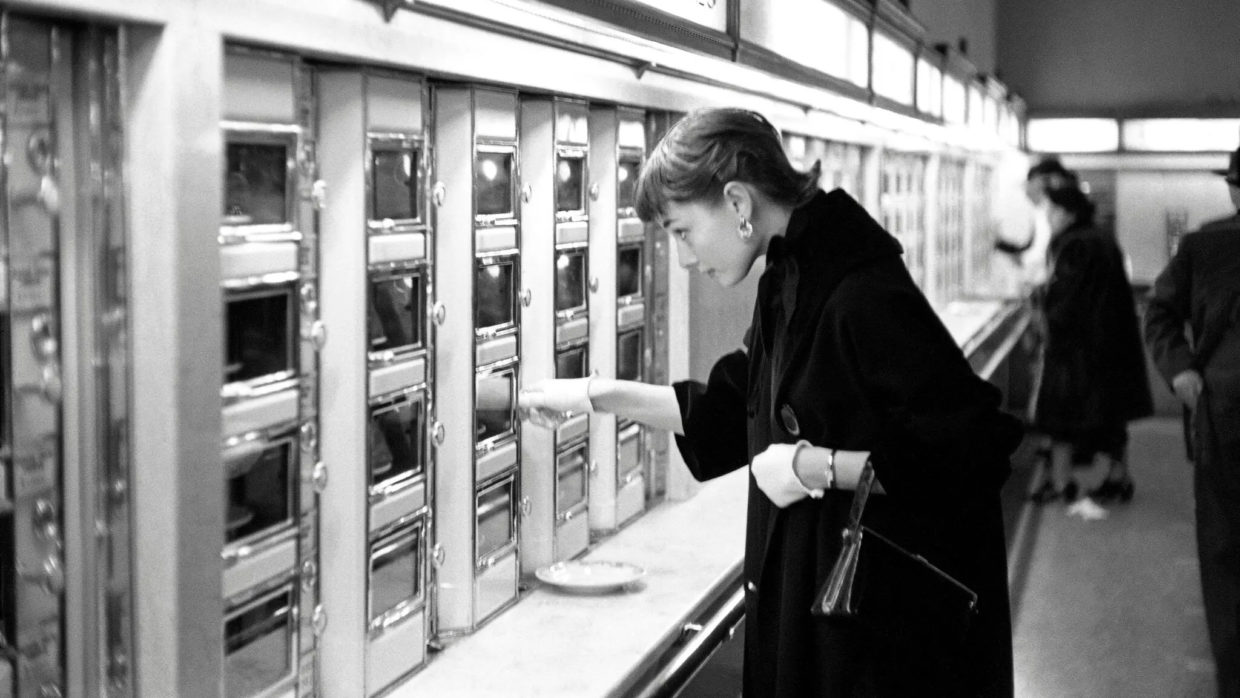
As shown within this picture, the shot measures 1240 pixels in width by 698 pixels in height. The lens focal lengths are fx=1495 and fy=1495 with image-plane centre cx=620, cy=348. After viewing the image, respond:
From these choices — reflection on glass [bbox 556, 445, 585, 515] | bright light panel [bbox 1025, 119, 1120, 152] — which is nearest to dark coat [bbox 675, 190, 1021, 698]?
reflection on glass [bbox 556, 445, 585, 515]

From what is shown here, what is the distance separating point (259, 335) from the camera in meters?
1.72

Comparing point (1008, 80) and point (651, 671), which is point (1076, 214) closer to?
point (1008, 80)

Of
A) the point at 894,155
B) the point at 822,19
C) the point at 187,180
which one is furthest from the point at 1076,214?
the point at 187,180

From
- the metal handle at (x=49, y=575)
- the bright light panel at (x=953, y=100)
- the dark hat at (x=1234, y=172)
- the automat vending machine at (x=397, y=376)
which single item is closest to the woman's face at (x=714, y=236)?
the automat vending machine at (x=397, y=376)

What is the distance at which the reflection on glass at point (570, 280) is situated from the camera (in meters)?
2.82

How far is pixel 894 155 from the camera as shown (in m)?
6.61

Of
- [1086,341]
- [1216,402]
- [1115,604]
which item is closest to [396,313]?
[1216,402]

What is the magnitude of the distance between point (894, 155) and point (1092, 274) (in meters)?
1.56

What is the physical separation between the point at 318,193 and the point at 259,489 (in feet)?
1.20

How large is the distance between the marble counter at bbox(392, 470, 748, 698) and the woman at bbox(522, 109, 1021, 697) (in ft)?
0.75

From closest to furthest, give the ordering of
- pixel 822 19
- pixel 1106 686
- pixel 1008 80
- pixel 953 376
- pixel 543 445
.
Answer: pixel 953 376
pixel 543 445
pixel 822 19
pixel 1106 686
pixel 1008 80

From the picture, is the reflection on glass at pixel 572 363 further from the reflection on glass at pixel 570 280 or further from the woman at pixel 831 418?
the woman at pixel 831 418

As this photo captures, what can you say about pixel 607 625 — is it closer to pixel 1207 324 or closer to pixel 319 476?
pixel 319 476

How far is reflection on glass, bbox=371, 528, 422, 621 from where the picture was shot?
206cm
